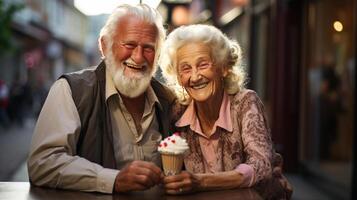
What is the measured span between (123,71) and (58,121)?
0.42m

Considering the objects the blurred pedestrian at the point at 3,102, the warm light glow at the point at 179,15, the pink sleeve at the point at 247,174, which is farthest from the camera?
the blurred pedestrian at the point at 3,102

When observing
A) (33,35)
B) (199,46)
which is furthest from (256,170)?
(33,35)

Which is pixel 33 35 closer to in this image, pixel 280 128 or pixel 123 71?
pixel 280 128

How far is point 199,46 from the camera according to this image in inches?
117

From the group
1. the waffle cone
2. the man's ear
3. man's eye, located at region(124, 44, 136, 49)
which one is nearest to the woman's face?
man's eye, located at region(124, 44, 136, 49)

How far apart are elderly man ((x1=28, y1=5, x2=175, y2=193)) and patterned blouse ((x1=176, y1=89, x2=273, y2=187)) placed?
16 cm

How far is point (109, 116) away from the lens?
118 inches

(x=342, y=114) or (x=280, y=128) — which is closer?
(x=342, y=114)

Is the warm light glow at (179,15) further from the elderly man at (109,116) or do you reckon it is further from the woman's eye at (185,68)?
the woman's eye at (185,68)

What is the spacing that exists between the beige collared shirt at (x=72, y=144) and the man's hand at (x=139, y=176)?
0.20ft

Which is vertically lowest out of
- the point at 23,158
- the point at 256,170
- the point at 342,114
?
the point at 23,158

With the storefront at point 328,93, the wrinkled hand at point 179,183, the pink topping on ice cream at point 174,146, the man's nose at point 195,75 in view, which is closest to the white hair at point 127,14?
the man's nose at point 195,75

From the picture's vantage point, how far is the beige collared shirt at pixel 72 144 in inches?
105

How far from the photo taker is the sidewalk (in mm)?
9672
